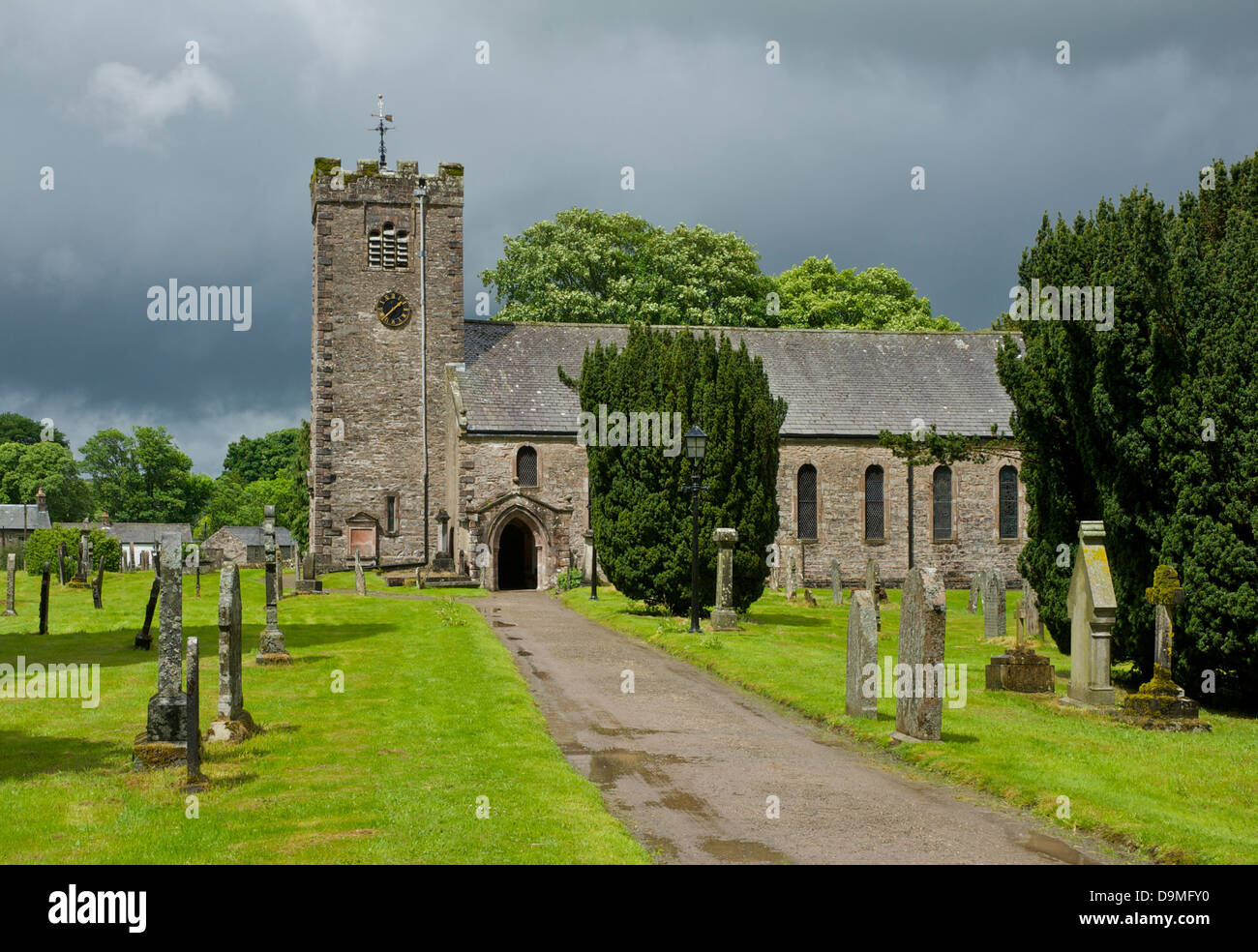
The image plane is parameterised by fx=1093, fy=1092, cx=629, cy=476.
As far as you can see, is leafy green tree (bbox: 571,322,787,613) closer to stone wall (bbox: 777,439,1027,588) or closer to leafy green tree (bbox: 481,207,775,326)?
stone wall (bbox: 777,439,1027,588)

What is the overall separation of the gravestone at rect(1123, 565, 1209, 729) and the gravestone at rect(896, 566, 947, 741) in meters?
3.17

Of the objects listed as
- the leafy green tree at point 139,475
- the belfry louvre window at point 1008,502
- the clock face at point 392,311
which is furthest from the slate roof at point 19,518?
the belfry louvre window at point 1008,502

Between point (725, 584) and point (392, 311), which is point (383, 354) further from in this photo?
point (725, 584)

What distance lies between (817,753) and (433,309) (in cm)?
3715

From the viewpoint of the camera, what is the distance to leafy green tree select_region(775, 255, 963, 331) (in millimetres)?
61406

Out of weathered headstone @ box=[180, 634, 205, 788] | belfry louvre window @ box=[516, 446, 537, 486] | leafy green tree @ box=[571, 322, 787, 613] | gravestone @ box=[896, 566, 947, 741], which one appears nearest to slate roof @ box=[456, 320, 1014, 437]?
belfry louvre window @ box=[516, 446, 537, 486]

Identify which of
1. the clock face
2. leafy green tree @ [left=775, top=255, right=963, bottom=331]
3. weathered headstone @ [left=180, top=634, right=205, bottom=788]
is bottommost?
weathered headstone @ [left=180, top=634, right=205, bottom=788]

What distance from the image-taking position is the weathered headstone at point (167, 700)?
1114 cm

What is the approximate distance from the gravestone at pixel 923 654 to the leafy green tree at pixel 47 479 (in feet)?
357

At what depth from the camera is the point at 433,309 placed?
1839 inches

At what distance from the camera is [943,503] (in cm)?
4675

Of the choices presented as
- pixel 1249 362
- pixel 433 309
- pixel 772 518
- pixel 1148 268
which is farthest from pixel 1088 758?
pixel 433 309

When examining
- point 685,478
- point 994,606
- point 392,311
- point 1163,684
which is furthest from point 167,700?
point 392,311

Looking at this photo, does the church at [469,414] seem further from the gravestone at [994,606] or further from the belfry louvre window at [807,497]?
the gravestone at [994,606]
